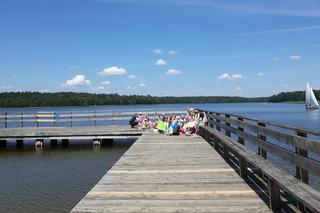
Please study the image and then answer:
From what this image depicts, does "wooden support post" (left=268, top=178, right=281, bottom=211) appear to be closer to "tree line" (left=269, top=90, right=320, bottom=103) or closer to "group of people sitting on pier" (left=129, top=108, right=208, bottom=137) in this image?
"group of people sitting on pier" (left=129, top=108, right=208, bottom=137)

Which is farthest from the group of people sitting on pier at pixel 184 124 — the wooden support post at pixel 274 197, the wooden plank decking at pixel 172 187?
the wooden support post at pixel 274 197

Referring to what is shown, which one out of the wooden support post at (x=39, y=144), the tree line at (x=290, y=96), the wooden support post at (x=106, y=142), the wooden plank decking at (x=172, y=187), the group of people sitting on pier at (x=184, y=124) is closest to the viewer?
the wooden plank decking at (x=172, y=187)

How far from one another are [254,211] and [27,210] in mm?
5744

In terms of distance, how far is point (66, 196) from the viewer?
9.91 m

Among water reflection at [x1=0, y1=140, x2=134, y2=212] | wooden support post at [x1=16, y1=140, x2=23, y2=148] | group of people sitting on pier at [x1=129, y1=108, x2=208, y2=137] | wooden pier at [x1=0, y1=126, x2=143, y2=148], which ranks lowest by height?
water reflection at [x1=0, y1=140, x2=134, y2=212]

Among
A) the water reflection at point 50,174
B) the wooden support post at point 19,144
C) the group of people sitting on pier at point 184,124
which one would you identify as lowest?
the water reflection at point 50,174

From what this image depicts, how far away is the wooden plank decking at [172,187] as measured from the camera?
207 inches

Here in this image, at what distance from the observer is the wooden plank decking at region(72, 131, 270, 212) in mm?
5258

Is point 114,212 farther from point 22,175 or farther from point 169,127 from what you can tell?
point 169,127

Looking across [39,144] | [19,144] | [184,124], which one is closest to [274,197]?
[184,124]

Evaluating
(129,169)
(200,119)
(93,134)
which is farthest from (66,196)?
(93,134)

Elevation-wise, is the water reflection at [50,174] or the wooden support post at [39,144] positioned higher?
the wooden support post at [39,144]

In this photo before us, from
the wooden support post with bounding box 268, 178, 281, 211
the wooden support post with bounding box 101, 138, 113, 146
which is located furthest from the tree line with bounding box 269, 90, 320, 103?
the wooden support post with bounding box 268, 178, 281, 211

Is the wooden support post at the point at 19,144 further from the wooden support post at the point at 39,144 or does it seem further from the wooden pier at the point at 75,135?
the wooden support post at the point at 39,144
